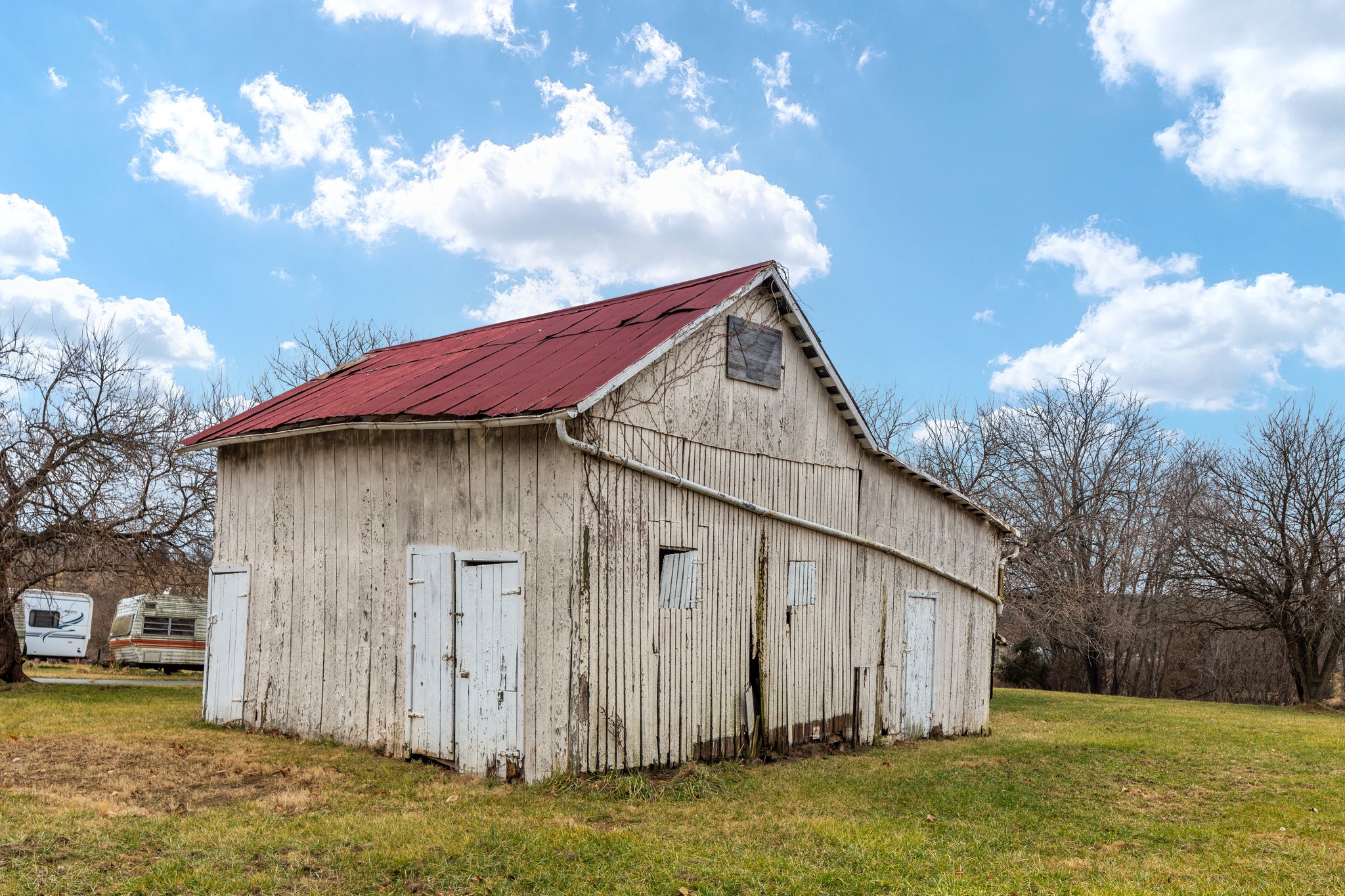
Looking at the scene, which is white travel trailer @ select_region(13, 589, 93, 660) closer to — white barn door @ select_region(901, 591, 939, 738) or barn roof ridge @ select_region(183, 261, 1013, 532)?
barn roof ridge @ select_region(183, 261, 1013, 532)

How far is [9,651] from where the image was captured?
19703 mm

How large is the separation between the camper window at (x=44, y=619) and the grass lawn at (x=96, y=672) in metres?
1.20

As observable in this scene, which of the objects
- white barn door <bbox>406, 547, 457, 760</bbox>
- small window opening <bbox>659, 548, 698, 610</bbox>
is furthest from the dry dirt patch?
small window opening <bbox>659, 548, 698, 610</bbox>

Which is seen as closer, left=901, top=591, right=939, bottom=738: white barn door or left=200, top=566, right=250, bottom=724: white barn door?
left=200, top=566, right=250, bottom=724: white barn door

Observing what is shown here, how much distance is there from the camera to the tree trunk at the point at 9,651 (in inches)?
772

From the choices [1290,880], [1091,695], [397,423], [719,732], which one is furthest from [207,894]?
[1091,695]

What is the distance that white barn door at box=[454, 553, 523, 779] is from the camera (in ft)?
32.3

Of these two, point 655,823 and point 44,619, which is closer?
point 655,823

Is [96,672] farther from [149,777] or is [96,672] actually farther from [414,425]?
[414,425]

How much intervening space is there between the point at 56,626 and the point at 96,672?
6.35 m

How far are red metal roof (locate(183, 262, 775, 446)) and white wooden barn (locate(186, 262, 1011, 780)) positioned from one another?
6cm

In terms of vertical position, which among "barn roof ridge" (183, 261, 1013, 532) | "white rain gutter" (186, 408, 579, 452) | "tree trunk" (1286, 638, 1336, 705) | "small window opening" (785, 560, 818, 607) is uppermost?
"barn roof ridge" (183, 261, 1013, 532)

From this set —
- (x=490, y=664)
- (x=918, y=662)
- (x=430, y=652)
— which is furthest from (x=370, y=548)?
(x=918, y=662)

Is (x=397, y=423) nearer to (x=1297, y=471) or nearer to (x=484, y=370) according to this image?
(x=484, y=370)
